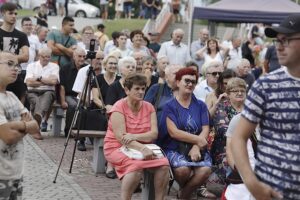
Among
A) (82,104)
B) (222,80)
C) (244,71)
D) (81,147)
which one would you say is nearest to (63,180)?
(82,104)

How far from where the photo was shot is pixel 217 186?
374 inches

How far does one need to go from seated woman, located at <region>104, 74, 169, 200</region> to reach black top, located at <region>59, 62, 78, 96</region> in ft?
14.1

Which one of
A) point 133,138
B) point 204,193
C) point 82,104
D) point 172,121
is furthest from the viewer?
point 82,104

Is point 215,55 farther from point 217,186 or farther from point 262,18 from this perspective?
point 217,186

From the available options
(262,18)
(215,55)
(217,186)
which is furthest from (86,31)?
(217,186)

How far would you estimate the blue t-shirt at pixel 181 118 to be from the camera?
830 cm

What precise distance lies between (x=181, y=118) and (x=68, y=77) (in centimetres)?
449

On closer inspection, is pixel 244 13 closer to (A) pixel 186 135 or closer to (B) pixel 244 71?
(B) pixel 244 71

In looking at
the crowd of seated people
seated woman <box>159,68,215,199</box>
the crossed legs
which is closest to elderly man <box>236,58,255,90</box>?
the crowd of seated people

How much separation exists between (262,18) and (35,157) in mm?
7852

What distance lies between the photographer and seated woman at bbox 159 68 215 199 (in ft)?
26.8

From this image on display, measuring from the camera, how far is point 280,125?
12.9ft

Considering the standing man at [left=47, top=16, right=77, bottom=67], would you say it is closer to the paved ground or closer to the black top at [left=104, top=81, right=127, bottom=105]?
the paved ground

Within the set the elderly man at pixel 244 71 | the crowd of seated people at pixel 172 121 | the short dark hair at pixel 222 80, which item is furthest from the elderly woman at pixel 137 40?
the short dark hair at pixel 222 80
